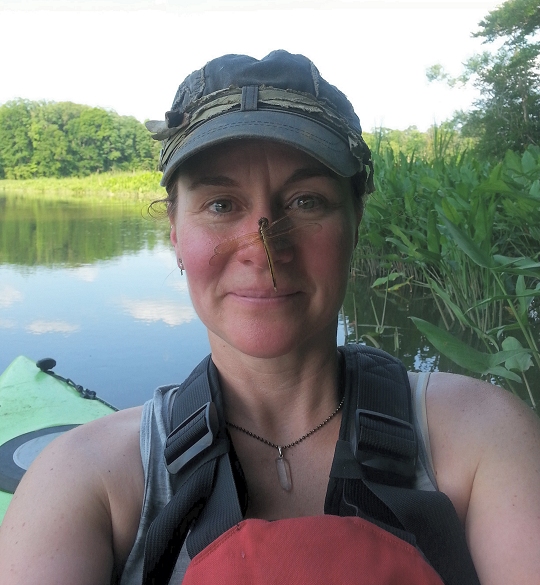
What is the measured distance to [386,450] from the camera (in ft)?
2.53

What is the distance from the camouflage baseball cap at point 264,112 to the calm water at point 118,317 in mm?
710

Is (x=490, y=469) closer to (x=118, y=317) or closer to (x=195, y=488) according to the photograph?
(x=195, y=488)

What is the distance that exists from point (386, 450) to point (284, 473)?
0.55ft

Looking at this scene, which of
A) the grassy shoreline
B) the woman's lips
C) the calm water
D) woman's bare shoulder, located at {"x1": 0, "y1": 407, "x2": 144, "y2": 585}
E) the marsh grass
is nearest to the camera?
woman's bare shoulder, located at {"x1": 0, "y1": 407, "x2": 144, "y2": 585}

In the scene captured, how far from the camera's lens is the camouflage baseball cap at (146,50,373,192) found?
76cm

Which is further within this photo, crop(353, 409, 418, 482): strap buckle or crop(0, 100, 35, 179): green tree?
crop(0, 100, 35, 179): green tree

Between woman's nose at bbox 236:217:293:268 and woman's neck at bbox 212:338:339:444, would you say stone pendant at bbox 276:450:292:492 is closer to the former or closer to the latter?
woman's neck at bbox 212:338:339:444

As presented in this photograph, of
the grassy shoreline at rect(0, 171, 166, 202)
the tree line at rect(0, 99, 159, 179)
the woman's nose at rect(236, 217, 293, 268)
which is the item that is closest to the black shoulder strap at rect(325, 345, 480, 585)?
the woman's nose at rect(236, 217, 293, 268)

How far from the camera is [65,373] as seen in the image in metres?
3.09

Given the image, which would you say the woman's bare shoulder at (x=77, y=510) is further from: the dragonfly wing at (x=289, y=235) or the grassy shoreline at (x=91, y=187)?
the grassy shoreline at (x=91, y=187)

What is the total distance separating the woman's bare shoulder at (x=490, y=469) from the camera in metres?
0.71

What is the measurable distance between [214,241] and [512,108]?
13.8 metres

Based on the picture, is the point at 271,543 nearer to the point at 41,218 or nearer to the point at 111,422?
the point at 111,422

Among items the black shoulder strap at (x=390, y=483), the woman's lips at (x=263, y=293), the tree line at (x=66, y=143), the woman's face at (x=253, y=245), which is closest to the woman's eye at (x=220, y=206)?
the woman's face at (x=253, y=245)
